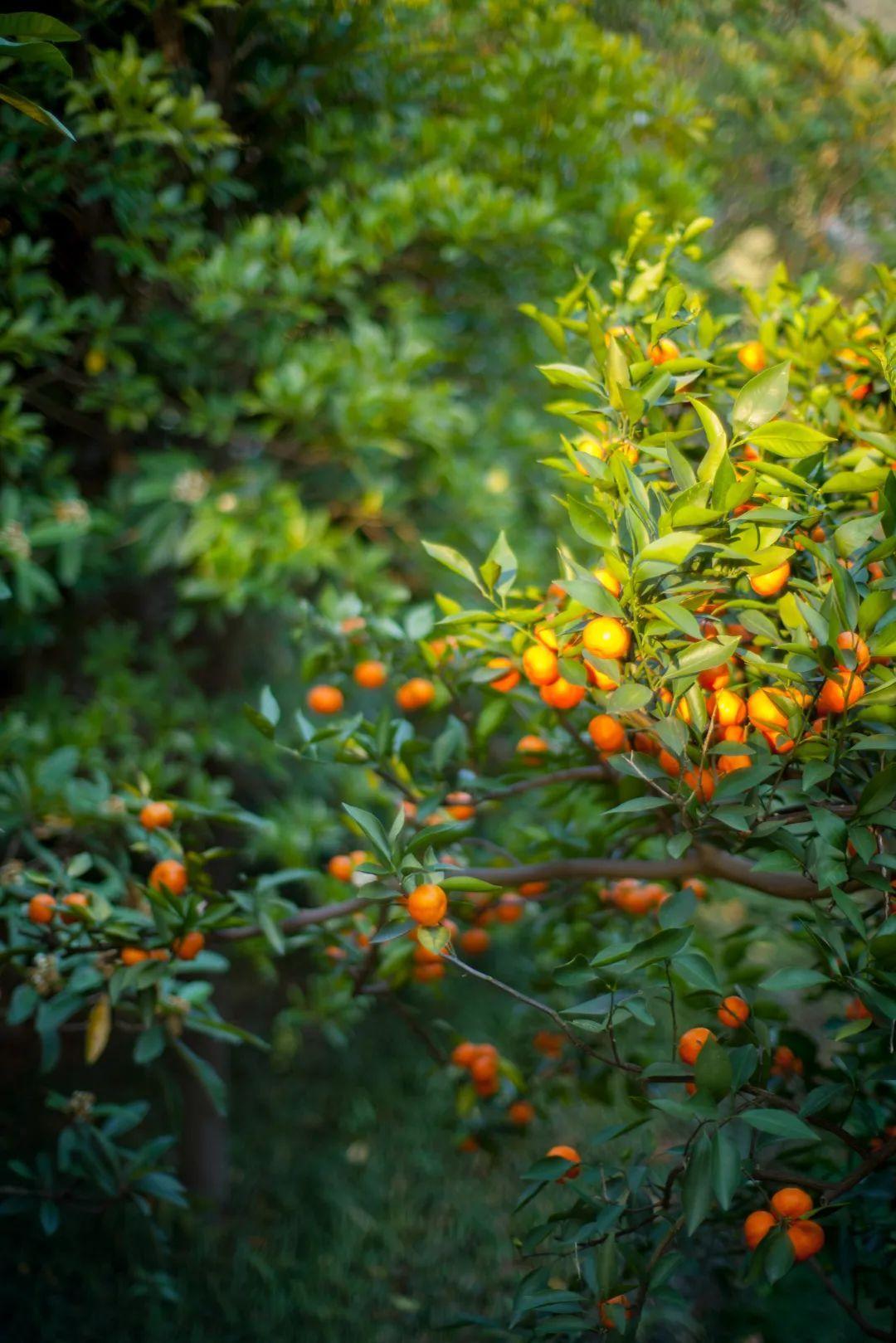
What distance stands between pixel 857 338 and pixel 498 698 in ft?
1.93

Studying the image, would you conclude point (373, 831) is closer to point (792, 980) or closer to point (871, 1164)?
point (792, 980)

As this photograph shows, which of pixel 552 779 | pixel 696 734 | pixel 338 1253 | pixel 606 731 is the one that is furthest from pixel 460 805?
pixel 338 1253

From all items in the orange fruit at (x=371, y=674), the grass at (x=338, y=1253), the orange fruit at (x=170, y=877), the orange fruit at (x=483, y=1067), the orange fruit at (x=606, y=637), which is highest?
the orange fruit at (x=606, y=637)

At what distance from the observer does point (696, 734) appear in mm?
853

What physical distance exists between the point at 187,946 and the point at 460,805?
1.20 ft

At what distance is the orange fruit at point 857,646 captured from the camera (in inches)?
30.1

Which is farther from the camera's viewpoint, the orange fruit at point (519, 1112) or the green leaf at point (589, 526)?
the orange fruit at point (519, 1112)

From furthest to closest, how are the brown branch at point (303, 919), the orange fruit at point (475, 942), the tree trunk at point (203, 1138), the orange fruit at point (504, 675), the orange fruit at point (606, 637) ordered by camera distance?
the tree trunk at point (203, 1138), the orange fruit at point (475, 942), the brown branch at point (303, 919), the orange fruit at point (504, 675), the orange fruit at point (606, 637)

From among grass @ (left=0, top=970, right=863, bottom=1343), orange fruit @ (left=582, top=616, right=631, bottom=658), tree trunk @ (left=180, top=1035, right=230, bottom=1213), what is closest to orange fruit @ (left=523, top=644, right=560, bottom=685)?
orange fruit @ (left=582, top=616, right=631, bottom=658)

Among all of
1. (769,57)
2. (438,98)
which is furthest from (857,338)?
(769,57)

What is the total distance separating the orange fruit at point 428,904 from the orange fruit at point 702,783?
248mm

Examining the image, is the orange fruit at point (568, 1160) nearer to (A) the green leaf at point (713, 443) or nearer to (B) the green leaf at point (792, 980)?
(B) the green leaf at point (792, 980)

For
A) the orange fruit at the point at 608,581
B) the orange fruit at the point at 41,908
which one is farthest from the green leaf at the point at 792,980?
the orange fruit at the point at 41,908

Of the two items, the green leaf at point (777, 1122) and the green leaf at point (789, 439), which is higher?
the green leaf at point (789, 439)
